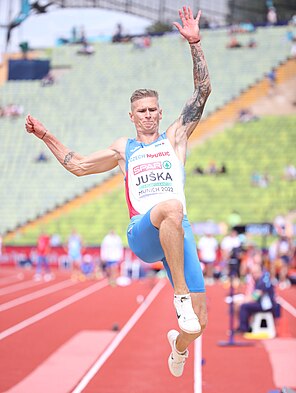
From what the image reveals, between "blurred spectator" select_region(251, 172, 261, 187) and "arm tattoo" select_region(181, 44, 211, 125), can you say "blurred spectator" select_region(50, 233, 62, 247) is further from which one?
"arm tattoo" select_region(181, 44, 211, 125)

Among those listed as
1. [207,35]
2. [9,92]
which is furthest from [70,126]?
[207,35]

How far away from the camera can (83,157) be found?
204 inches

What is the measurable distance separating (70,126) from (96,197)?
426 centimetres

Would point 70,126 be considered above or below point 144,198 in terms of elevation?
above

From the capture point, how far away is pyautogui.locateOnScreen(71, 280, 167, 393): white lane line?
22.0ft

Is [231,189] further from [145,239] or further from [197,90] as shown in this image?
[145,239]

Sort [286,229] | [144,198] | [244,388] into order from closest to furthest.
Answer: [144,198]
[244,388]
[286,229]

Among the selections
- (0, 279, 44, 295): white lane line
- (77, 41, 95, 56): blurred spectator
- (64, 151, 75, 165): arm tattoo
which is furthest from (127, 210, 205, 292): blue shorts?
(77, 41, 95, 56): blurred spectator

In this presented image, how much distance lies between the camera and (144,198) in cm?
479

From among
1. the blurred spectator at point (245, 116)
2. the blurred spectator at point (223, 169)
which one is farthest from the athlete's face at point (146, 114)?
the blurred spectator at point (245, 116)

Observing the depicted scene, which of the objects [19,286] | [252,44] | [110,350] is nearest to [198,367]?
[110,350]

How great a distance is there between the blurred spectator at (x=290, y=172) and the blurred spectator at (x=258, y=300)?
17392mm

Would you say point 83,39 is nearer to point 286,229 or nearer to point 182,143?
point 286,229

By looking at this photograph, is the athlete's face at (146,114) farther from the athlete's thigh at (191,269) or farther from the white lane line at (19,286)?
the white lane line at (19,286)
